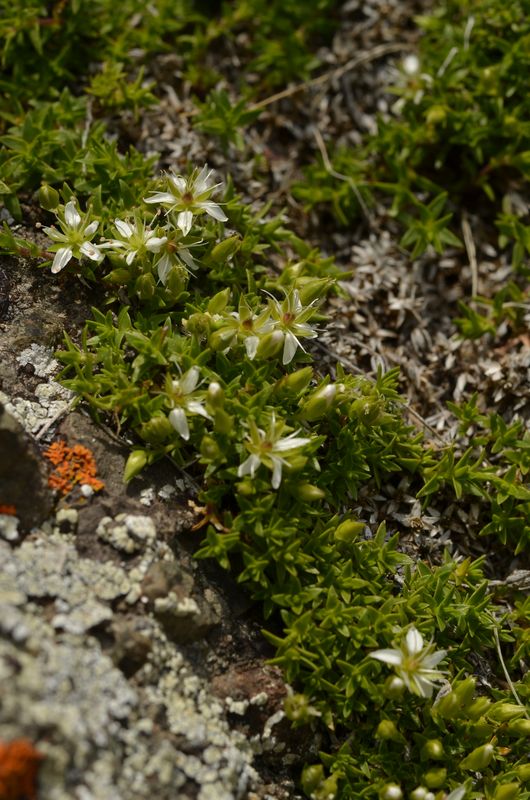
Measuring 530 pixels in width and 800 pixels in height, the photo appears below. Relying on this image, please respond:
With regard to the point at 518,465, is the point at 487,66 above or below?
above

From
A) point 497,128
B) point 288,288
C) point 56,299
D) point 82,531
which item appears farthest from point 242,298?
point 497,128

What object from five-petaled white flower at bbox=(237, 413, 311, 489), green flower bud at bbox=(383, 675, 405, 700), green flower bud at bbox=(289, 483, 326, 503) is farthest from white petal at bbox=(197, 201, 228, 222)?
green flower bud at bbox=(383, 675, 405, 700)

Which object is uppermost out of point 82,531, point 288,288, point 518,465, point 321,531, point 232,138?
point 232,138

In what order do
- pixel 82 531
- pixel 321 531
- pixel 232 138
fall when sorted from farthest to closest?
pixel 232 138 → pixel 321 531 → pixel 82 531

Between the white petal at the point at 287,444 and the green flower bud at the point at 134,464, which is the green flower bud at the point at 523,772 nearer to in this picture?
the white petal at the point at 287,444

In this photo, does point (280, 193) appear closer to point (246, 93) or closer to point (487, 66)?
point (246, 93)

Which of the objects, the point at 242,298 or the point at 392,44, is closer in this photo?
the point at 242,298

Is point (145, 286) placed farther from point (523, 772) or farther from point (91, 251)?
point (523, 772)
